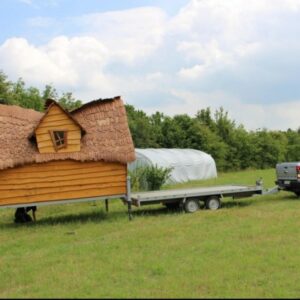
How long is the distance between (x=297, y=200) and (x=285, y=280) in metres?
12.7

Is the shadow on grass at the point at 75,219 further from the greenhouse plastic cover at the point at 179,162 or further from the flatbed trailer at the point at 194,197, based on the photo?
the greenhouse plastic cover at the point at 179,162

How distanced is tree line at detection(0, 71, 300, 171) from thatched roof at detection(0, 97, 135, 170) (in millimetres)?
25638

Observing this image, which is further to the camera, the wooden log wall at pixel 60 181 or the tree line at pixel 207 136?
the tree line at pixel 207 136

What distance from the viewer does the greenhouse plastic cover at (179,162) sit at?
108 feet

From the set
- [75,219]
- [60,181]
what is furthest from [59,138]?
[75,219]

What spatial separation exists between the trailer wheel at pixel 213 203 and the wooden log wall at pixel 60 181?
3.30 metres

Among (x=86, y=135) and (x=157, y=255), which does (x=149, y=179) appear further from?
(x=157, y=255)

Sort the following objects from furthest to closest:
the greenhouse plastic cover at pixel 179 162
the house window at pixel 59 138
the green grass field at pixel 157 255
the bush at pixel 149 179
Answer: the greenhouse plastic cover at pixel 179 162 → the bush at pixel 149 179 → the house window at pixel 59 138 → the green grass field at pixel 157 255

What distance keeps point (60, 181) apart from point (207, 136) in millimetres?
33514

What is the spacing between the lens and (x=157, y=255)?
34.4 feet

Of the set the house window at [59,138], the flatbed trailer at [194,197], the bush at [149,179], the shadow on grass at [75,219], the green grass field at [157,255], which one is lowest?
the green grass field at [157,255]

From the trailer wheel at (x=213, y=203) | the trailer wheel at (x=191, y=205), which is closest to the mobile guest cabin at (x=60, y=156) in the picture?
the trailer wheel at (x=191, y=205)

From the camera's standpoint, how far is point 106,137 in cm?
1723

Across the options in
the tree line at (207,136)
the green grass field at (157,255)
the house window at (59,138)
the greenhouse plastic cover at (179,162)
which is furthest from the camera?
the tree line at (207,136)
